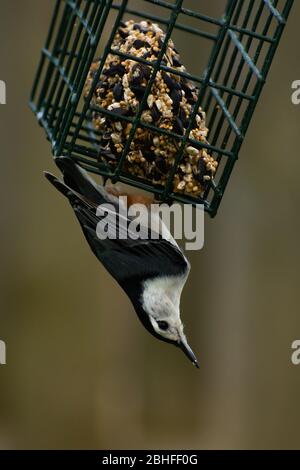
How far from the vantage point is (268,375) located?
5105mm

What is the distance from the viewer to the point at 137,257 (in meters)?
2.95

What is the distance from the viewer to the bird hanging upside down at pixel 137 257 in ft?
9.43

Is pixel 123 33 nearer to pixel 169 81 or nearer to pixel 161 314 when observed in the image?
pixel 169 81

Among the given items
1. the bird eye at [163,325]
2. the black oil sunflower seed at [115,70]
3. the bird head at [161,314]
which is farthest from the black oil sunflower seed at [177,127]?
the bird eye at [163,325]

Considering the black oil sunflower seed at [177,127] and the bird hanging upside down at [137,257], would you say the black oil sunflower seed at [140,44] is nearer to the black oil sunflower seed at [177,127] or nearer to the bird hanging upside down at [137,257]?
the black oil sunflower seed at [177,127]

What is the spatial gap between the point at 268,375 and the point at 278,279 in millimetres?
570

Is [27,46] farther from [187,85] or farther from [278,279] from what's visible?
[187,85]

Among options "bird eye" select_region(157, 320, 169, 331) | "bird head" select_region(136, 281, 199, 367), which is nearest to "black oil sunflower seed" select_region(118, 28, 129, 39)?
"bird head" select_region(136, 281, 199, 367)

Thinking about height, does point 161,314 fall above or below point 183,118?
below

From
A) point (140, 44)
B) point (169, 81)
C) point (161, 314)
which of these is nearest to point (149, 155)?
point (169, 81)

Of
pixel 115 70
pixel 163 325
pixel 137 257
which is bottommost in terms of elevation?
pixel 163 325

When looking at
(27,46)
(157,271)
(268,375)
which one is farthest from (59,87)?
(268,375)

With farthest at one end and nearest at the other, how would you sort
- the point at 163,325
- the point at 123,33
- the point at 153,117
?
the point at 163,325 < the point at 123,33 < the point at 153,117

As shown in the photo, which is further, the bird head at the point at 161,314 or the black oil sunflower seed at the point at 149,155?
the bird head at the point at 161,314
